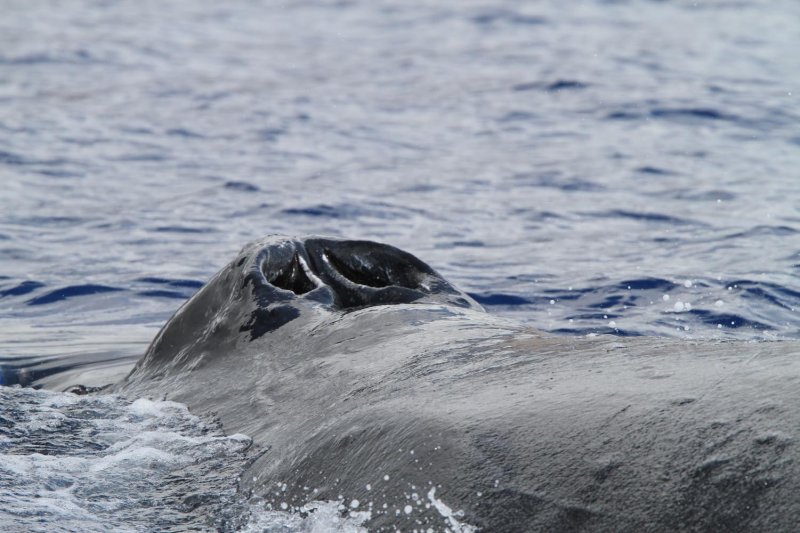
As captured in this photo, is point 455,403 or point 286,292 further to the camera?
point 286,292

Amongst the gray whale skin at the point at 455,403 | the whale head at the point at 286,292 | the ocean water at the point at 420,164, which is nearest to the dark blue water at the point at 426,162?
the ocean water at the point at 420,164

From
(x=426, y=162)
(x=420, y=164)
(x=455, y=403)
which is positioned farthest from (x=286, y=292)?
(x=426, y=162)

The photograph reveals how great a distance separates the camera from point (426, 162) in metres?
13.8

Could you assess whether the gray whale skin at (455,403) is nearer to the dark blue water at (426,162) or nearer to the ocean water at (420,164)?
the ocean water at (420,164)

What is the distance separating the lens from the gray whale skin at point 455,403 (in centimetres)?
302

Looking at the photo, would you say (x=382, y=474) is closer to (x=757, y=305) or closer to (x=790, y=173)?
(x=757, y=305)

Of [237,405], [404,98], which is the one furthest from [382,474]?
[404,98]

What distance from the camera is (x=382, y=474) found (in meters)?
3.57

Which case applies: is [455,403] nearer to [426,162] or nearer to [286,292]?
[286,292]

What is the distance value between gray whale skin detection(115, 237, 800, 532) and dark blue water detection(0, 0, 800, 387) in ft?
5.21

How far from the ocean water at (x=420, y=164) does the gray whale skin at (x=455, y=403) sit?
→ 0.34 meters

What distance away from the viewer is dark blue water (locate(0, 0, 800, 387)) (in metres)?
8.78

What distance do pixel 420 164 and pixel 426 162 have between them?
122mm

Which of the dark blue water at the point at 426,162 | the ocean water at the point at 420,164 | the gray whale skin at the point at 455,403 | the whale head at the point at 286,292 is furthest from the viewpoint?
the dark blue water at the point at 426,162
